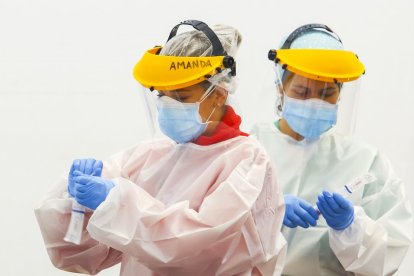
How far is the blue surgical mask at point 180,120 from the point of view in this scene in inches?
64.4

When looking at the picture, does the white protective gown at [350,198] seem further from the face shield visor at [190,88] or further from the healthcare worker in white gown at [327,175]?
the face shield visor at [190,88]

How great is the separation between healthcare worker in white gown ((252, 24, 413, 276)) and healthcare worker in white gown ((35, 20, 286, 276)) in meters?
0.23

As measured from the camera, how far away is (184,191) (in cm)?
163

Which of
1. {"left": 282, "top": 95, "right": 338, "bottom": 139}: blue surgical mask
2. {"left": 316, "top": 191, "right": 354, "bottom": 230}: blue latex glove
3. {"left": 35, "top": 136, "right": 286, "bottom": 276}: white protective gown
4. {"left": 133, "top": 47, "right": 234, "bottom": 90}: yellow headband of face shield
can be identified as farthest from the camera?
{"left": 282, "top": 95, "right": 338, "bottom": 139}: blue surgical mask

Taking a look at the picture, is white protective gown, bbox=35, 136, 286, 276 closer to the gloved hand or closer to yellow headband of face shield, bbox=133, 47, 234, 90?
the gloved hand

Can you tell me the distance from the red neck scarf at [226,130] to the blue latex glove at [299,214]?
0.93 feet

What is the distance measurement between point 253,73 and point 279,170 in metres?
0.34

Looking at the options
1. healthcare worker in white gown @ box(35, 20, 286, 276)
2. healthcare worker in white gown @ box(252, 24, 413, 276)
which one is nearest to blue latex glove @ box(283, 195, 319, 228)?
healthcare worker in white gown @ box(252, 24, 413, 276)

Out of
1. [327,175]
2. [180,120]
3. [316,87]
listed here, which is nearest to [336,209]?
[327,175]

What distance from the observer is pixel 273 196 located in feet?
5.27

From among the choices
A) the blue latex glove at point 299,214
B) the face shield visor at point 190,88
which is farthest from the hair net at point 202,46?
the blue latex glove at point 299,214

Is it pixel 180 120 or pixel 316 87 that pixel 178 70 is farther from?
pixel 316 87

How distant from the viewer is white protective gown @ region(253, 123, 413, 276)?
73.2 inches

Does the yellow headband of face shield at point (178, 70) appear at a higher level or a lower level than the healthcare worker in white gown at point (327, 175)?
higher
